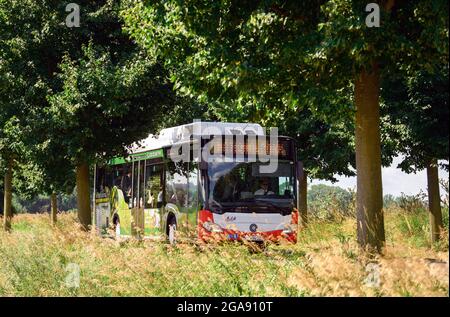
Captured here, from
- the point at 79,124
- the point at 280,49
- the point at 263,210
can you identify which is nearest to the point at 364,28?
the point at 280,49

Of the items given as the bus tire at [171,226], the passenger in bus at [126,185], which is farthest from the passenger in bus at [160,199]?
the passenger in bus at [126,185]

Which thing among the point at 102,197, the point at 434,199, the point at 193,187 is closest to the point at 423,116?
the point at 434,199

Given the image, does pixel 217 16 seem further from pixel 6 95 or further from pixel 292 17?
pixel 6 95

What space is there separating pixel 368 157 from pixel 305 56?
86.0 inches

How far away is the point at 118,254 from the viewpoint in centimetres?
1259

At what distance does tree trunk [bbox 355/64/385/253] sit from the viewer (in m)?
12.9

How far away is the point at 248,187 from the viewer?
18.5 metres

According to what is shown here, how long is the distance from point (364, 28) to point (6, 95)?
14.5 meters

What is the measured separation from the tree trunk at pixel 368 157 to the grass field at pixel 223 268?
0.57 metres

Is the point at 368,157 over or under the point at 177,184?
over

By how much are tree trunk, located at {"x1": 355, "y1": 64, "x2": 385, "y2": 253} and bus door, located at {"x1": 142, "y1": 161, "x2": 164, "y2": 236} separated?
9.43 m

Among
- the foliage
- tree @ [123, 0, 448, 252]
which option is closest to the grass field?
tree @ [123, 0, 448, 252]

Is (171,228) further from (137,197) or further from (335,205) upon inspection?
(335,205)

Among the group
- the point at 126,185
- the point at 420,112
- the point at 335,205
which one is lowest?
the point at 335,205
